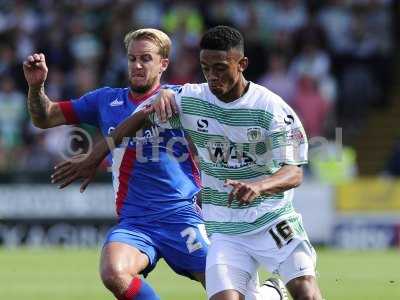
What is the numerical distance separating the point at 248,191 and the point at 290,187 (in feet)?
1.77

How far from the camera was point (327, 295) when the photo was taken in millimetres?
12570

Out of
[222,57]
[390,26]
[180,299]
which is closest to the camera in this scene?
[222,57]

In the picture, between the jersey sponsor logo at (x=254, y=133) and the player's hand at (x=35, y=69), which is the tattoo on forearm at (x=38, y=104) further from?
the jersey sponsor logo at (x=254, y=133)

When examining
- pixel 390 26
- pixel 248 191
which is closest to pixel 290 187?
pixel 248 191

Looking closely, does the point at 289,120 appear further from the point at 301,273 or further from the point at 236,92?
the point at 301,273

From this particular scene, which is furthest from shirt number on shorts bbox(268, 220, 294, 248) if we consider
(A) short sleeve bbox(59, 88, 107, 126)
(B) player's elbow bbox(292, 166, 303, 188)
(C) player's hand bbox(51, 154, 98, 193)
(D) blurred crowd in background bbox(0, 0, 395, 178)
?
(D) blurred crowd in background bbox(0, 0, 395, 178)

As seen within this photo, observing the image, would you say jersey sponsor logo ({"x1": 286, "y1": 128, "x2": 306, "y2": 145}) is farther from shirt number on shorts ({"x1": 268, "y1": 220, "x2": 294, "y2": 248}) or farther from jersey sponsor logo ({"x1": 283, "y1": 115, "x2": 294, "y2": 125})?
shirt number on shorts ({"x1": 268, "y1": 220, "x2": 294, "y2": 248})

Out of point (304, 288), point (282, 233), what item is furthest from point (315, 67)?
point (304, 288)

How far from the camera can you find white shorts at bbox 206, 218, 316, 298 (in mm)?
8031

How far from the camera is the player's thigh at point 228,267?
8092 millimetres

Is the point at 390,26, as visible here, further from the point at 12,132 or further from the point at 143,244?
the point at 143,244

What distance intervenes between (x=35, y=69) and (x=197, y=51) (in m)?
12.3

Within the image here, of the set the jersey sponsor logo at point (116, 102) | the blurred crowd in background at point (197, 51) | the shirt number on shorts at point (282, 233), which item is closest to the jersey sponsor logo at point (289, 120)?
the shirt number on shorts at point (282, 233)

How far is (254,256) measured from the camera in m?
8.22
